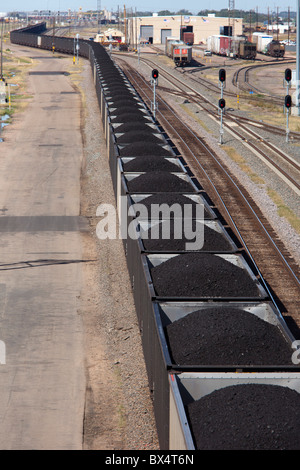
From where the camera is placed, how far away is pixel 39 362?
55.2 ft

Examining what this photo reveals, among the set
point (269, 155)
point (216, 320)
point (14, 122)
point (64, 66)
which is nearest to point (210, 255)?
point (216, 320)

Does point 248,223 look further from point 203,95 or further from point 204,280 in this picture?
point 203,95

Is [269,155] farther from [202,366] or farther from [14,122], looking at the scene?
[202,366]

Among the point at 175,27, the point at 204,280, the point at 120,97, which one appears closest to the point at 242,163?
the point at 120,97

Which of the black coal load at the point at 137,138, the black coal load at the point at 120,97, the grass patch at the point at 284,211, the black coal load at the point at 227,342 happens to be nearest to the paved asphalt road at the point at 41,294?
the black coal load at the point at 227,342

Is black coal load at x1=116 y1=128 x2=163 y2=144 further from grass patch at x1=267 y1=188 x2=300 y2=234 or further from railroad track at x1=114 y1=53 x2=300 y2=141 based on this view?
railroad track at x1=114 y1=53 x2=300 y2=141

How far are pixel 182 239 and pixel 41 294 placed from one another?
6.10m

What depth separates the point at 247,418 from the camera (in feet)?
31.6

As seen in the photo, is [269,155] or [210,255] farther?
[269,155]

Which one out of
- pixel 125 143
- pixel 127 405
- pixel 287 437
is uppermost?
pixel 125 143
